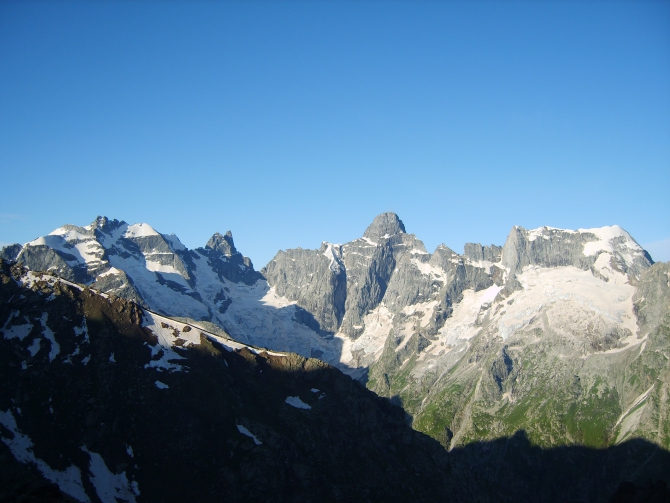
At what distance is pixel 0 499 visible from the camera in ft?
247

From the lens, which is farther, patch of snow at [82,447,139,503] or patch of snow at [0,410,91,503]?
patch of snow at [82,447,139,503]

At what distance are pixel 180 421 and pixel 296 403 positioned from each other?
109 feet

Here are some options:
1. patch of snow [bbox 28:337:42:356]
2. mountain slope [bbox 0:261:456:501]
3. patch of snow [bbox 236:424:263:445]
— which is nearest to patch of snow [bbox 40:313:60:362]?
mountain slope [bbox 0:261:456:501]

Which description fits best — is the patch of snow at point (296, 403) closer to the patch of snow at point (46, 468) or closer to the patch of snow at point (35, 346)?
the patch of snow at point (46, 468)

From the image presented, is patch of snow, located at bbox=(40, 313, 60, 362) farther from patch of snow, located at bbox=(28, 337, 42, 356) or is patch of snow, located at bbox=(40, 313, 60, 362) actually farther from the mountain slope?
patch of snow, located at bbox=(28, 337, 42, 356)

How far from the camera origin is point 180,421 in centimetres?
13262

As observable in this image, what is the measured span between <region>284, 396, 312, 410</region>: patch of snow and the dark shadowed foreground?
1.36 ft

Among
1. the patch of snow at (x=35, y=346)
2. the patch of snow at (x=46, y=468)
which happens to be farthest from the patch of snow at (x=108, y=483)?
the patch of snow at (x=35, y=346)

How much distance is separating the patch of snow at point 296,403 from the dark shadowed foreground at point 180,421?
0.41 m

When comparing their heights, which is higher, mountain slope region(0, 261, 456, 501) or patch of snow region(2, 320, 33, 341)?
patch of snow region(2, 320, 33, 341)

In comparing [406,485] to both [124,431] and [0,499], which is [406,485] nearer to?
[124,431]

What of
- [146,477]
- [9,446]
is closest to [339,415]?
[146,477]

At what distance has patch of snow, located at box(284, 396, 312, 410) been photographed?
15225 centimetres

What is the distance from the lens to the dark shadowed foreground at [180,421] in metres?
118
